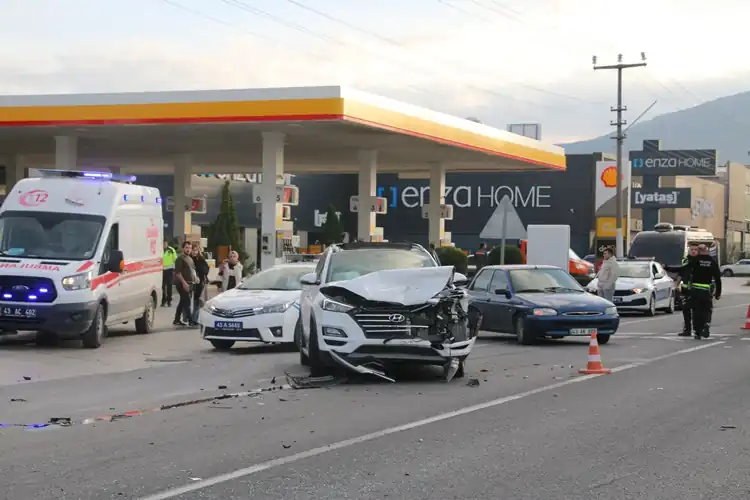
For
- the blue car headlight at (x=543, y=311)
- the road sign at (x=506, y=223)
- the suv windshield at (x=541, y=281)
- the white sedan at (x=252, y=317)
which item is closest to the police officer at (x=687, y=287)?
the suv windshield at (x=541, y=281)

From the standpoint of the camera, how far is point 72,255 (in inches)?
751

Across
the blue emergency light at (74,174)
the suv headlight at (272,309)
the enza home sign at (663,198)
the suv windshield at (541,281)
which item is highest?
the enza home sign at (663,198)

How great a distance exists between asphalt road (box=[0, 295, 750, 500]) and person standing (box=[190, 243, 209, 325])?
7095 mm

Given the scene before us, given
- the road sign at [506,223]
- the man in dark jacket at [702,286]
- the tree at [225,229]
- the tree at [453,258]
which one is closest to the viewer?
the man in dark jacket at [702,286]

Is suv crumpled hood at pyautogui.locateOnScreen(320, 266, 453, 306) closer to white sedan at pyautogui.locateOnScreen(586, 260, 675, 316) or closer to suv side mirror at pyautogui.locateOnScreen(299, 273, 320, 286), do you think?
suv side mirror at pyautogui.locateOnScreen(299, 273, 320, 286)

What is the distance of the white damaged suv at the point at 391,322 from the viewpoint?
1376cm

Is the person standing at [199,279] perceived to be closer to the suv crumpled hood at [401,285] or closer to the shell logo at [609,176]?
the suv crumpled hood at [401,285]

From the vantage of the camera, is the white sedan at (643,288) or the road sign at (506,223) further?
the white sedan at (643,288)

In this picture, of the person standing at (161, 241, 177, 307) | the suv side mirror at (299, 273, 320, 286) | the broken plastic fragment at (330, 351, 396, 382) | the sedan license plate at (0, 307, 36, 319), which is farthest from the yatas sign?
the broken plastic fragment at (330, 351, 396, 382)

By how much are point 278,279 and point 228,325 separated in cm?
164

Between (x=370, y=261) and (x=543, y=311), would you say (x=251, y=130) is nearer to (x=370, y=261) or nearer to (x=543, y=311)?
(x=543, y=311)

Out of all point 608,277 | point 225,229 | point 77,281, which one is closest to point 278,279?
point 77,281

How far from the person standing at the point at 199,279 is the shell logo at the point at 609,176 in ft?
161

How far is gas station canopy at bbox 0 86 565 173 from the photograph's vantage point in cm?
3156
